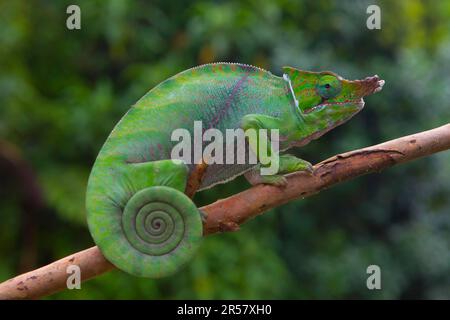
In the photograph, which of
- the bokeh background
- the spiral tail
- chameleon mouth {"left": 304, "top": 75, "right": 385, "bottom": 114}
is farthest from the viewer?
the bokeh background

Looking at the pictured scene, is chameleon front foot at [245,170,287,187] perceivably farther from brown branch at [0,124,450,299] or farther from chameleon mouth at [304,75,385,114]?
chameleon mouth at [304,75,385,114]

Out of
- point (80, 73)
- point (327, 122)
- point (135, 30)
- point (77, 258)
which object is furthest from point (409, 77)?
point (77, 258)

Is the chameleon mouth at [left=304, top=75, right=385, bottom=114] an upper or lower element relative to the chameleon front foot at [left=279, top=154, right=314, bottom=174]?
upper

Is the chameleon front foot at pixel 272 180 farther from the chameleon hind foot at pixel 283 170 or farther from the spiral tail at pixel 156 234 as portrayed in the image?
the spiral tail at pixel 156 234

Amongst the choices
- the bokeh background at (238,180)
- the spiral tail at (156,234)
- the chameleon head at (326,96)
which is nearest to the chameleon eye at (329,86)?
the chameleon head at (326,96)

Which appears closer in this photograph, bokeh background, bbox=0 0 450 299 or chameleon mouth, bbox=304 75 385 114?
chameleon mouth, bbox=304 75 385 114

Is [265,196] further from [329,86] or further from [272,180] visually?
[329,86]

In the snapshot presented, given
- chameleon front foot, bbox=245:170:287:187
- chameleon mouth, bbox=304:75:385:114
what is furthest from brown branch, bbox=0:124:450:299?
chameleon mouth, bbox=304:75:385:114

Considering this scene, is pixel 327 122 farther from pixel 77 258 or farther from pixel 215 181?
pixel 77 258
